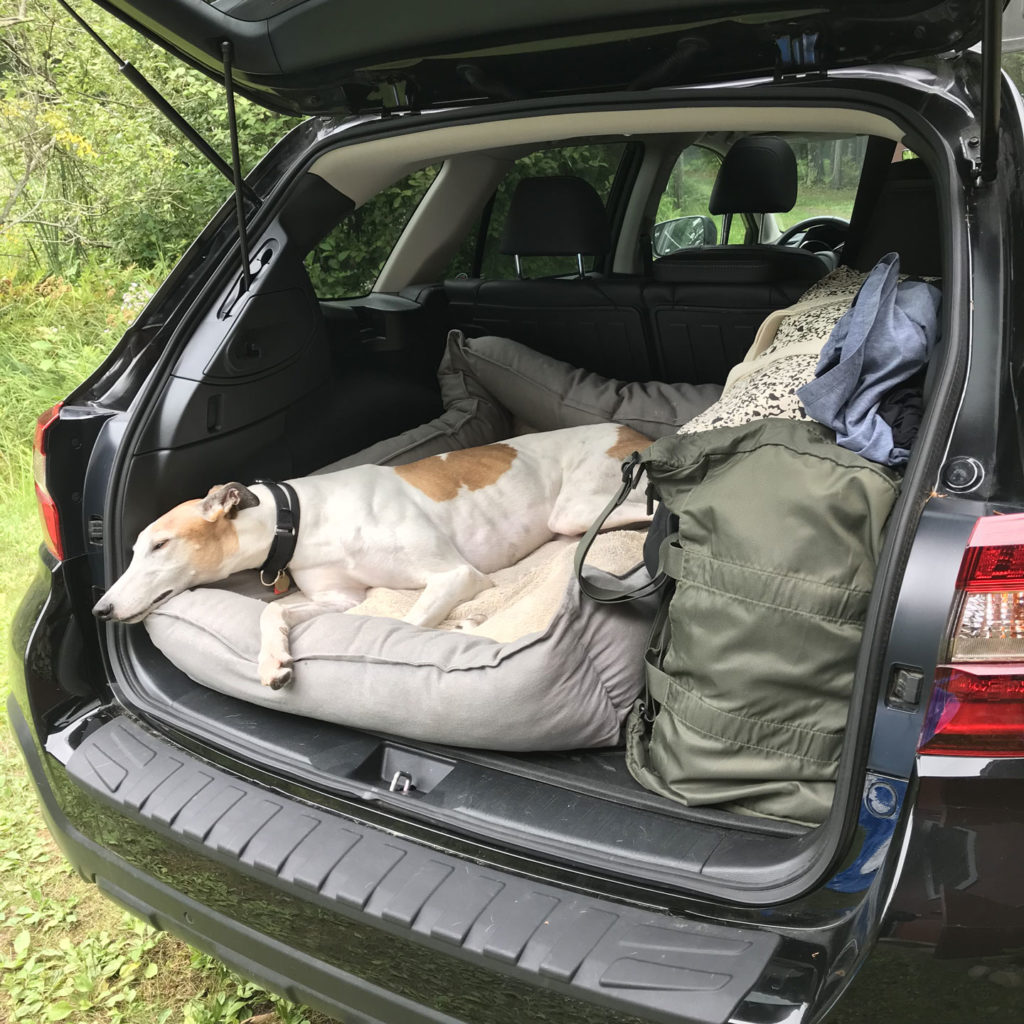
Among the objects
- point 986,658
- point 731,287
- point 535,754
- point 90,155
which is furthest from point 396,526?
point 90,155

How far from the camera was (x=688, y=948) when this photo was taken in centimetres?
142

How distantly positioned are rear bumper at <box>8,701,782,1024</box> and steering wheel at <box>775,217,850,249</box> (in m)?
3.29

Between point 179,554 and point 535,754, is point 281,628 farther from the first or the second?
point 535,754

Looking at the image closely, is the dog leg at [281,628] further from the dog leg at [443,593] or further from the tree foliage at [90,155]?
the tree foliage at [90,155]

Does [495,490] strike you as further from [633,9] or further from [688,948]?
[688,948]

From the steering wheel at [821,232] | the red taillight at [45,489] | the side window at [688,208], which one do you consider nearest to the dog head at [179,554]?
the red taillight at [45,489]

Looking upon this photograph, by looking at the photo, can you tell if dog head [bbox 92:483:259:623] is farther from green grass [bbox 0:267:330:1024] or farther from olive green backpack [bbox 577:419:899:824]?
olive green backpack [bbox 577:419:899:824]

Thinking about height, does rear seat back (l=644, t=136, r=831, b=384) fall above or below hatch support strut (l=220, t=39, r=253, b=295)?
below

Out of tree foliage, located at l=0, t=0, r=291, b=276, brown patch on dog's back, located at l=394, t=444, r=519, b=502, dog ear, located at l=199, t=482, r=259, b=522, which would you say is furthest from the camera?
tree foliage, located at l=0, t=0, r=291, b=276

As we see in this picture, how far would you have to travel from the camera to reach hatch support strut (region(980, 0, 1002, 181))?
1.39 meters

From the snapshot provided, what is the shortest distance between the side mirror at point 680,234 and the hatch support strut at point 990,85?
290 cm

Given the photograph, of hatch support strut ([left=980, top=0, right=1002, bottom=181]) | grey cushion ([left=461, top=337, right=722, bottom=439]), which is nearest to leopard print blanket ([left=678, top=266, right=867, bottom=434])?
hatch support strut ([left=980, top=0, right=1002, bottom=181])

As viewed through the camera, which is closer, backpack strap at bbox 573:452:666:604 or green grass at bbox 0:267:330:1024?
backpack strap at bbox 573:452:666:604

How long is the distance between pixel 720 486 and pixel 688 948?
752 millimetres
